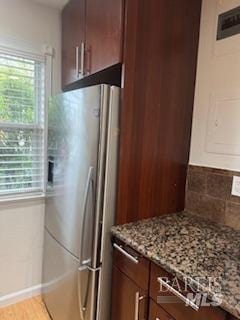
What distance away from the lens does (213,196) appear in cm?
158

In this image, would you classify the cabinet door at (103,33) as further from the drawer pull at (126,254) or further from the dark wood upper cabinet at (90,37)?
the drawer pull at (126,254)

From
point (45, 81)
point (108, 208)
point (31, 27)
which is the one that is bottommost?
point (108, 208)

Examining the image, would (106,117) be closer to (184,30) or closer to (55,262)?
(184,30)

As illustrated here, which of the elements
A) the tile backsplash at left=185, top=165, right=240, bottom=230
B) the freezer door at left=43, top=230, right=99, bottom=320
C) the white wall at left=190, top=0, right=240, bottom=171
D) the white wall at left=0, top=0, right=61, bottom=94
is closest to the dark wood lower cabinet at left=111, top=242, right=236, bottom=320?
the freezer door at left=43, top=230, right=99, bottom=320

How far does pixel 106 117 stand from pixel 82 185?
1.39ft

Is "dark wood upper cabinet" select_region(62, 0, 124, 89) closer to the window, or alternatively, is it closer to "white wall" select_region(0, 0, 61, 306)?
"white wall" select_region(0, 0, 61, 306)

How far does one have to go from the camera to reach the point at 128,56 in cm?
133

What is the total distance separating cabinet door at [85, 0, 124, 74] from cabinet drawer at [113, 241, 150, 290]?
1.01m

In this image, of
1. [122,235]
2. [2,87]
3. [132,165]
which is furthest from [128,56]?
[2,87]

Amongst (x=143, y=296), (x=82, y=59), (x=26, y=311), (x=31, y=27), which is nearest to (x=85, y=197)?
(x=143, y=296)

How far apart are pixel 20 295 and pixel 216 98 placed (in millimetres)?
2169

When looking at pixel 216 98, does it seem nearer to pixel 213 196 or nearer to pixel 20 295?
pixel 213 196

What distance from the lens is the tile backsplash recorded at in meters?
1.48

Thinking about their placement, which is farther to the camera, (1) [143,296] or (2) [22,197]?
(2) [22,197]
